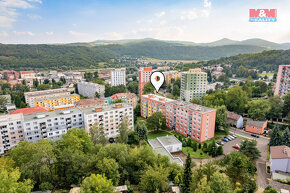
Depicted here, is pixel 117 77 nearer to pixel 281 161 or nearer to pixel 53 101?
pixel 53 101

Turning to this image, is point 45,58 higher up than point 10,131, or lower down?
higher up

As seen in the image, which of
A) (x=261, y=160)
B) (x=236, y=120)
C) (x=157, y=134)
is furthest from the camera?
(x=236, y=120)

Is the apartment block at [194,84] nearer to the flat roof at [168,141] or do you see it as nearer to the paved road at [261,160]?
the paved road at [261,160]

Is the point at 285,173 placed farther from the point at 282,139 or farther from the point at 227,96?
the point at 227,96

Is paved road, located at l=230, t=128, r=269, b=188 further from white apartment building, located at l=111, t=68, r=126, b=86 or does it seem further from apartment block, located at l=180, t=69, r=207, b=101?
white apartment building, located at l=111, t=68, r=126, b=86

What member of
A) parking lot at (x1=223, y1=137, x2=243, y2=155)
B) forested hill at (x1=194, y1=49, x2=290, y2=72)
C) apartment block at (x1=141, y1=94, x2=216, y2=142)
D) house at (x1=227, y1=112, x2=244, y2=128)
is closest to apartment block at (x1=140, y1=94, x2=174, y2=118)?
apartment block at (x1=141, y1=94, x2=216, y2=142)

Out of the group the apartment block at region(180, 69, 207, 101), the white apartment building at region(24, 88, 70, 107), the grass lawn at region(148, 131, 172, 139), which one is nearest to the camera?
the grass lawn at region(148, 131, 172, 139)

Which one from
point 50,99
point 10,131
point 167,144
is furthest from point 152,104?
point 50,99
